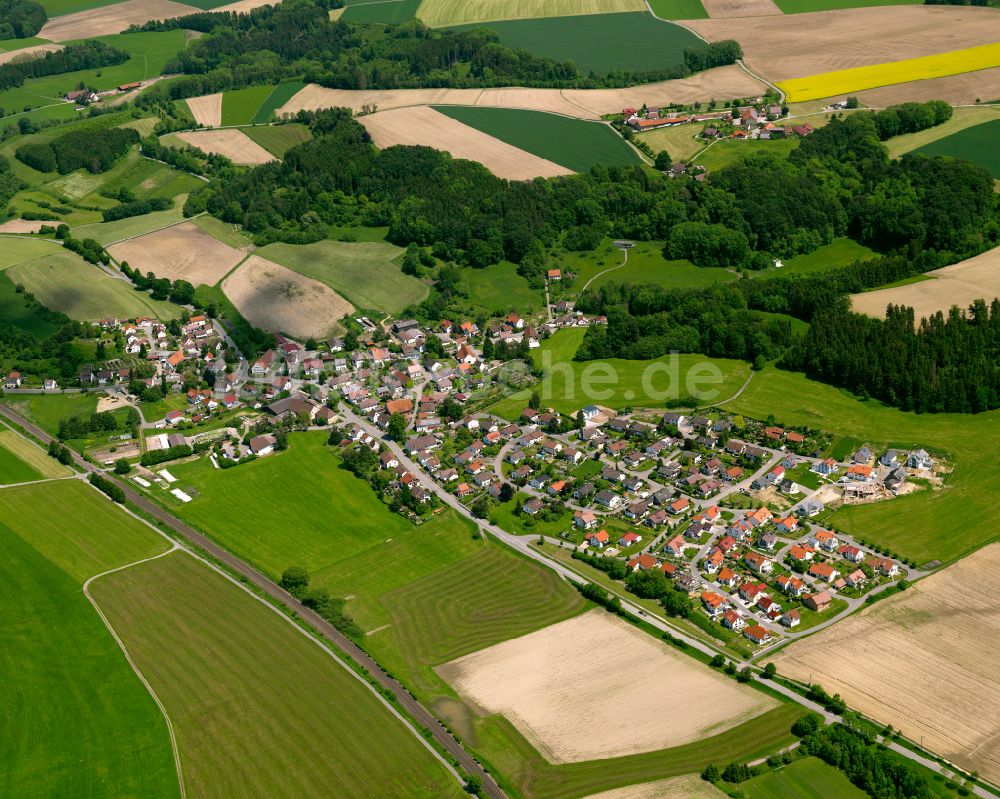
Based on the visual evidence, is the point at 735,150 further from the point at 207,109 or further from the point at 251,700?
the point at 251,700

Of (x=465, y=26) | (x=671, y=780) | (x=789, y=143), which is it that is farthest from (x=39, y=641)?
(x=465, y=26)

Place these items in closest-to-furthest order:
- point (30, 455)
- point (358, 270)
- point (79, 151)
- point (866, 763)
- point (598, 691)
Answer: point (866, 763), point (598, 691), point (30, 455), point (358, 270), point (79, 151)

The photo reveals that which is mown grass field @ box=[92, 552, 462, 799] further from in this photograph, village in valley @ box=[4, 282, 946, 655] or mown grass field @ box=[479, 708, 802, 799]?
village in valley @ box=[4, 282, 946, 655]

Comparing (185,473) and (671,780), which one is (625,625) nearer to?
(671,780)

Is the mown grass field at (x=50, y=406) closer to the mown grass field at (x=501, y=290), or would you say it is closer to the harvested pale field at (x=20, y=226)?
the mown grass field at (x=501, y=290)

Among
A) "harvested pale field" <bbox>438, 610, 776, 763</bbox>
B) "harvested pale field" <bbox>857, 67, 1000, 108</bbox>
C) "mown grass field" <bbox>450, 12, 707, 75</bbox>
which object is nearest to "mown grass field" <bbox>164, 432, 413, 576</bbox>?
"harvested pale field" <bbox>438, 610, 776, 763</bbox>

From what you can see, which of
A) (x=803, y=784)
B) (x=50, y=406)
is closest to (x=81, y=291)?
(x=50, y=406)
